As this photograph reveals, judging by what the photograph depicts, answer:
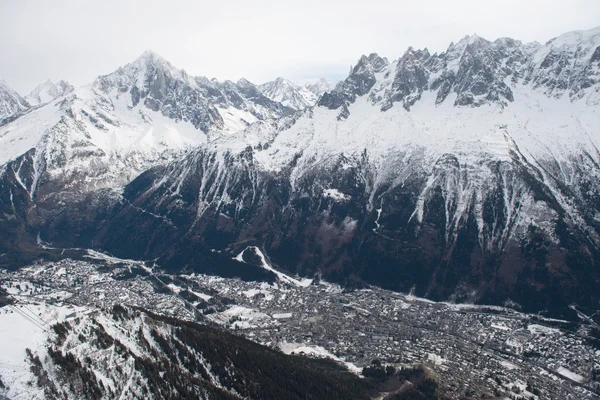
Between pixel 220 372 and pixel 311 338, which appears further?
pixel 311 338

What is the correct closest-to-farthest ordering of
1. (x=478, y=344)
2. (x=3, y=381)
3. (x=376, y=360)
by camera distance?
(x=3, y=381) < (x=376, y=360) < (x=478, y=344)

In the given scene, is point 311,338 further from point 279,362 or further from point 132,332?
point 132,332

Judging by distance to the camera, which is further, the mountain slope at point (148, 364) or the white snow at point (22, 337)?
the mountain slope at point (148, 364)

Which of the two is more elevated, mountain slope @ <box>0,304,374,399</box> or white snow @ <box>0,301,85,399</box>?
white snow @ <box>0,301,85,399</box>

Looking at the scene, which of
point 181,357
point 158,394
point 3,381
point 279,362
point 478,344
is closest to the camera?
point 3,381

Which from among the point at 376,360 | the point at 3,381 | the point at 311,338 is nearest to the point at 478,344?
the point at 376,360

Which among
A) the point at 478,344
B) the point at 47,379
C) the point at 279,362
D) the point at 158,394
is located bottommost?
the point at 478,344

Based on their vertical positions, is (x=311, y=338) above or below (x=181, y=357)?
below

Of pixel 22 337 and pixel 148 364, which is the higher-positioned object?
pixel 22 337

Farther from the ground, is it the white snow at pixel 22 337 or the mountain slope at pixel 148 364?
the white snow at pixel 22 337

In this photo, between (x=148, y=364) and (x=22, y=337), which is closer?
(x=22, y=337)
